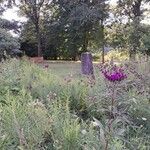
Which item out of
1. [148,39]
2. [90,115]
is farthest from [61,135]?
[148,39]

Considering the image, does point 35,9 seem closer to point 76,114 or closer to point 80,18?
point 80,18

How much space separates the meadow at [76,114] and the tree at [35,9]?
108ft

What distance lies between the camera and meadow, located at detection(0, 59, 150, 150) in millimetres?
3271

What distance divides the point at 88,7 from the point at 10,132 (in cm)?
3473

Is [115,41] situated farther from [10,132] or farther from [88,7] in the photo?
[10,132]

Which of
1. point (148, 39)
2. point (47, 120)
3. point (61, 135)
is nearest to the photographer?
point (61, 135)

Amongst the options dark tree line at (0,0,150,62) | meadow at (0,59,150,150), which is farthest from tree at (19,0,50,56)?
meadow at (0,59,150,150)

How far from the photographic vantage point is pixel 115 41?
38.8 meters

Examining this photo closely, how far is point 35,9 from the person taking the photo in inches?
1580

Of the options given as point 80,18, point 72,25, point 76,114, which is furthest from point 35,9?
point 76,114

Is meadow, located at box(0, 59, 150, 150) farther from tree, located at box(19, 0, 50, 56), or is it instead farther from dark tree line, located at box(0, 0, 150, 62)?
tree, located at box(19, 0, 50, 56)

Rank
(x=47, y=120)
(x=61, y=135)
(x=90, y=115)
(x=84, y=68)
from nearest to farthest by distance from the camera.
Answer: (x=61, y=135), (x=47, y=120), (x=90, y=115), (x=84, y=68)

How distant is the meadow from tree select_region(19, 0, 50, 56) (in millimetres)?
32838

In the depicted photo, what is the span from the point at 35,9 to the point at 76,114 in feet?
118
